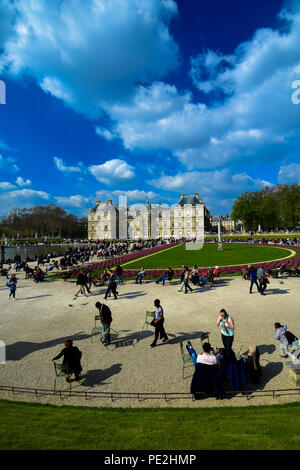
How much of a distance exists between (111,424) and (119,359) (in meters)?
2.37

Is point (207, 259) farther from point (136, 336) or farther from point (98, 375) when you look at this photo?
point (98, 375)

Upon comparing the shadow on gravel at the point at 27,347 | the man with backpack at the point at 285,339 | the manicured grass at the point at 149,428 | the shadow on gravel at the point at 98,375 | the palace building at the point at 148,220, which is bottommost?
the shadow on gravel at the point at 27,347

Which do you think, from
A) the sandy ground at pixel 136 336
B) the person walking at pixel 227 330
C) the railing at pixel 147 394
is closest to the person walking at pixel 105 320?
the sandy ground at pixel 136 336

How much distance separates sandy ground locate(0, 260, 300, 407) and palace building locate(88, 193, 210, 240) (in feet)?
252

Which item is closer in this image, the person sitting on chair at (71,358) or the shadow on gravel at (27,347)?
the person sitting on chair at (71,358)

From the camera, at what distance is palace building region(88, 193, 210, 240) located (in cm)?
8981

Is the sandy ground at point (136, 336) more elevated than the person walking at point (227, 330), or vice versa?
the person walking at point (227, 330)

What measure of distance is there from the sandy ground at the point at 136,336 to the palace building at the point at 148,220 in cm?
7669

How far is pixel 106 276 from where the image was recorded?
51.3 ft

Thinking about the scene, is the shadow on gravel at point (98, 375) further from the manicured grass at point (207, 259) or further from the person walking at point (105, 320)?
the manicured grass at point (207, 259)

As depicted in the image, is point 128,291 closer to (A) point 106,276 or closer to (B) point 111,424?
(A) point 106,276

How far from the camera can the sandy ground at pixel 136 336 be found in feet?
16.2

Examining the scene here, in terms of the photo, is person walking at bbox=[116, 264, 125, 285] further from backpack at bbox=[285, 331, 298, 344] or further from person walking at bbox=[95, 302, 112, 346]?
backpack at bbox=[285, 331, 298, 344]

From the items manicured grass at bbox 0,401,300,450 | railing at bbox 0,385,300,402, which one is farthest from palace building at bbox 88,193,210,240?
manicured grass at bbox 0,401,300,450
